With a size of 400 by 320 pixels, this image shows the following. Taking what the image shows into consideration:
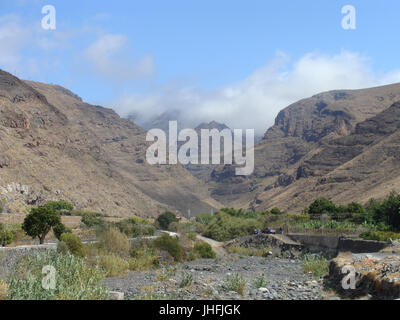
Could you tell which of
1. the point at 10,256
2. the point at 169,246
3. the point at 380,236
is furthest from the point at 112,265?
the point at 380,236

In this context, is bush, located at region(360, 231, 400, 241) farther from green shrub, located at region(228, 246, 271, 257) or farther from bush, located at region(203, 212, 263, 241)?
bush, located at region(203, 212, 263, 241)

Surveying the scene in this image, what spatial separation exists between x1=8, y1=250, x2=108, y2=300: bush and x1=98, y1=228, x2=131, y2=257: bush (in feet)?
27.6

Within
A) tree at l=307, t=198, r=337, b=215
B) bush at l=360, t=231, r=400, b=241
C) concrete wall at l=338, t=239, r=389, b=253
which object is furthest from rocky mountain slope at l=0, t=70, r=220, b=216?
bush at l=360, t=231, r=400, b=241

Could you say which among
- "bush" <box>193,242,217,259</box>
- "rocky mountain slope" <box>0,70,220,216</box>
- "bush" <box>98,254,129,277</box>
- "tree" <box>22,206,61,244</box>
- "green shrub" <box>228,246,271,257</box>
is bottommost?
"green shrub" <box>228,246,271,257</box>

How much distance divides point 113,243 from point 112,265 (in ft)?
18.5

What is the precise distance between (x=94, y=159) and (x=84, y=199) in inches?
1404

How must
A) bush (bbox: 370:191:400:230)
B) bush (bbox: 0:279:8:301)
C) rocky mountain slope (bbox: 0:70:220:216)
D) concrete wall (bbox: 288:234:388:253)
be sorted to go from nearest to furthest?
bush (bbox: 0:279:8:301), concrete wall (bbox: 288:234:388:253), bush (bbox: 370:191:400:230), rocky mountain slope (bbox: 0:70:220:216)

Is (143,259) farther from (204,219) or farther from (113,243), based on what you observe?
(204,219)

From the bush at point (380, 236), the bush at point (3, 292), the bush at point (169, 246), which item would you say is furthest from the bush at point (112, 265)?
Result: the bush at point (380, 236)

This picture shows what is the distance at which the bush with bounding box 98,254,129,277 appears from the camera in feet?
80.3

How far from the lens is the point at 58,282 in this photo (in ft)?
47.7

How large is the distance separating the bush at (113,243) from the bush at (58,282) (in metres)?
8.41

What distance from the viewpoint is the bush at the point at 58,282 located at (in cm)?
1272
